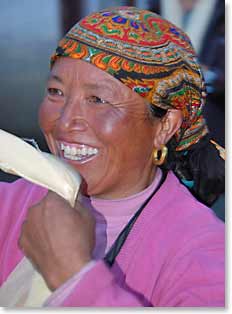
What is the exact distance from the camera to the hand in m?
1.34

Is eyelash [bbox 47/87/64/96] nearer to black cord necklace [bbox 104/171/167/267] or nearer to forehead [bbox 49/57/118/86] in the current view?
forehead [bbox 49/57/118/86]

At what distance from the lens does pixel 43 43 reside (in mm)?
4148

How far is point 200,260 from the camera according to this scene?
60.0 inches

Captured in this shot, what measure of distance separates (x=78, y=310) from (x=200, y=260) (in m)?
0.36

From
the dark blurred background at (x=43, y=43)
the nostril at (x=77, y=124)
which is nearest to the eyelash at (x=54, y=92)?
the nostril at (x=77, y=124)

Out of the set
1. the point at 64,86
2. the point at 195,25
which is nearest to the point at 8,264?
the point at 64,86

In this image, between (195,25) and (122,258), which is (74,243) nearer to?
(122,258)

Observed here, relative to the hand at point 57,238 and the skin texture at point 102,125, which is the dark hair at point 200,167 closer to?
the skin texture at point 102,125

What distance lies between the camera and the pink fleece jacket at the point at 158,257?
131 cm

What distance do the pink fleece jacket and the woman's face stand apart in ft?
0.55

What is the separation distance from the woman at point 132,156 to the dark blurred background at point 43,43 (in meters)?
0.82

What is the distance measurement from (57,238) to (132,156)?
19.8 inches

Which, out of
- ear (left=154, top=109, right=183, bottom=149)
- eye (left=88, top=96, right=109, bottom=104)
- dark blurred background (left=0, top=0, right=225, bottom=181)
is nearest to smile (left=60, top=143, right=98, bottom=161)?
eye (left=88, top=96, right=109, bottom=104)

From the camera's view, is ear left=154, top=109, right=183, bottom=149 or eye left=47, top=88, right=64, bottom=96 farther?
ear left=154, top=109, right=183, bottom=149
